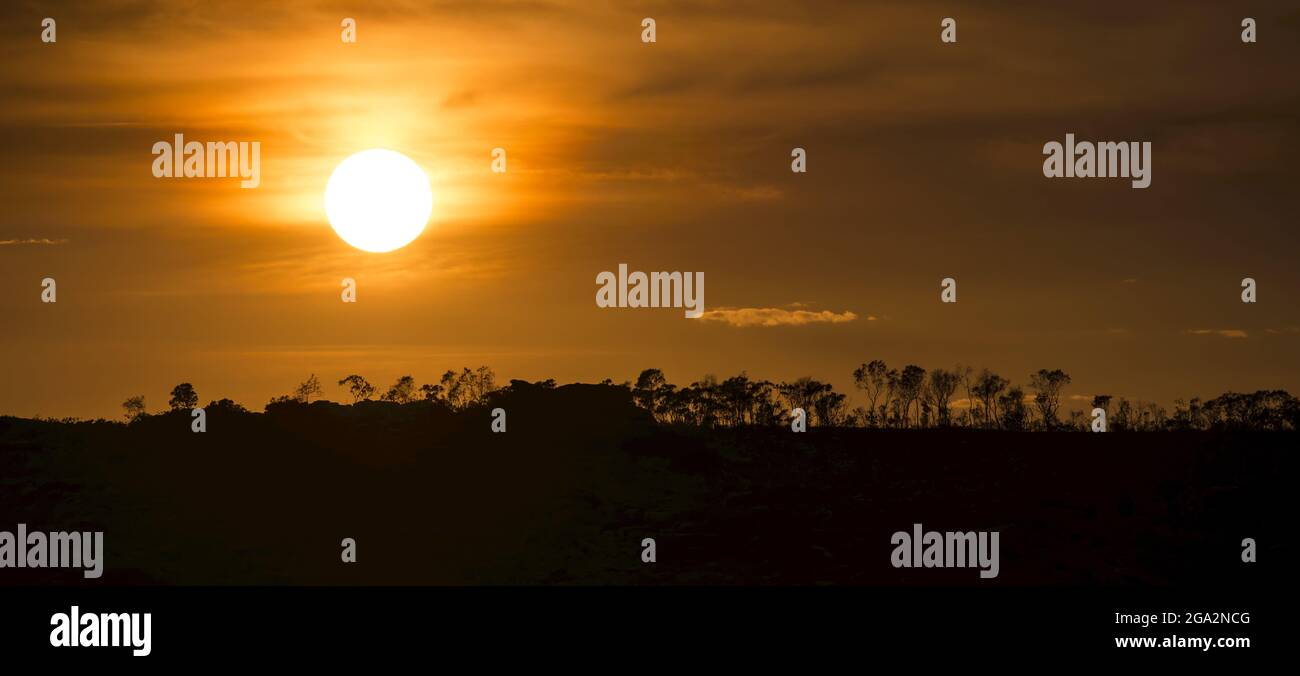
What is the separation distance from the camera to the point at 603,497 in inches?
1933

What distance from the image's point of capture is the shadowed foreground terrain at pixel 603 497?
44.5m

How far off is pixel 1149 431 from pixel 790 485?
14.7 meters

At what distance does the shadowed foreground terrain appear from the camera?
146 feet

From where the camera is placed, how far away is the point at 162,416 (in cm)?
5531

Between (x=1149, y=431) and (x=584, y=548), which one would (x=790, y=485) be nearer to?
(x=584, y=548)

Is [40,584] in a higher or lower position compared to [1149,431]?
lower

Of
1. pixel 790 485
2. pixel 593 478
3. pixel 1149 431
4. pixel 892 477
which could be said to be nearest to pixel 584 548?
pixel 593 478

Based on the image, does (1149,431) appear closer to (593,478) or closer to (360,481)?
(593,478)

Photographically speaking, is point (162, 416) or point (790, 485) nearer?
point (790, 485)
